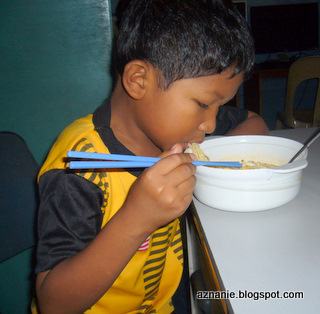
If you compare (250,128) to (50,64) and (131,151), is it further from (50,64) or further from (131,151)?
(50,64)

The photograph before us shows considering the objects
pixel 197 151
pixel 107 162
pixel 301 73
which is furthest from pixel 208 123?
pixel 301 73

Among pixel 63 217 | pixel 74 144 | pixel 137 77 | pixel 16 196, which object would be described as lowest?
pixel 16 196

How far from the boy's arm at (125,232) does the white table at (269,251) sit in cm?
10

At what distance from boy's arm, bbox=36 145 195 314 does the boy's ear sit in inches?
8.4

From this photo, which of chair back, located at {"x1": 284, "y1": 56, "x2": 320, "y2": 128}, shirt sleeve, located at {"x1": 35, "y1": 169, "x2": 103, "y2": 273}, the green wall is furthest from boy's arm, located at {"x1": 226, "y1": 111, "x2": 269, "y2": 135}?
chair back, located at {"x1": 284, "y1": 56, "x2": 320, "y2": 128}

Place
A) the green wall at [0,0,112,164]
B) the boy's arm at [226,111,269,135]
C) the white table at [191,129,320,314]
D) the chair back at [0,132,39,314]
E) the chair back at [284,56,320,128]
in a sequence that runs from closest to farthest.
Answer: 1. the white table at [191,129,320,314]
2. the chair back at [0,132,39,314]
3. the green wall at [0,0,112,164]
4. the boy's arm at [226,111,269,135]
5. the chair back at [284,56,320,128]

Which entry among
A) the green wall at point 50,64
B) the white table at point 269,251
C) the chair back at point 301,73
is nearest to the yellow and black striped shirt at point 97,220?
the white table at point 269,251

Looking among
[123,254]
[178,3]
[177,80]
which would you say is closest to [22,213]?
[123,254]

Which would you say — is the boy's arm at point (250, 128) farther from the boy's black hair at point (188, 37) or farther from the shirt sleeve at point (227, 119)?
the boy's black hair at point (188, 37)

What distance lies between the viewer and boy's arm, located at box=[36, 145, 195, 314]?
0.49m

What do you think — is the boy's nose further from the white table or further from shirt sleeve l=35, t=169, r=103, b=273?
shirt sleeve l=35, t=169, r=103, b=273

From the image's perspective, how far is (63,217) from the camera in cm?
54

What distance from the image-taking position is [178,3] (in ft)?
1.86

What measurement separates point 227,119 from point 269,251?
0.73 meters
